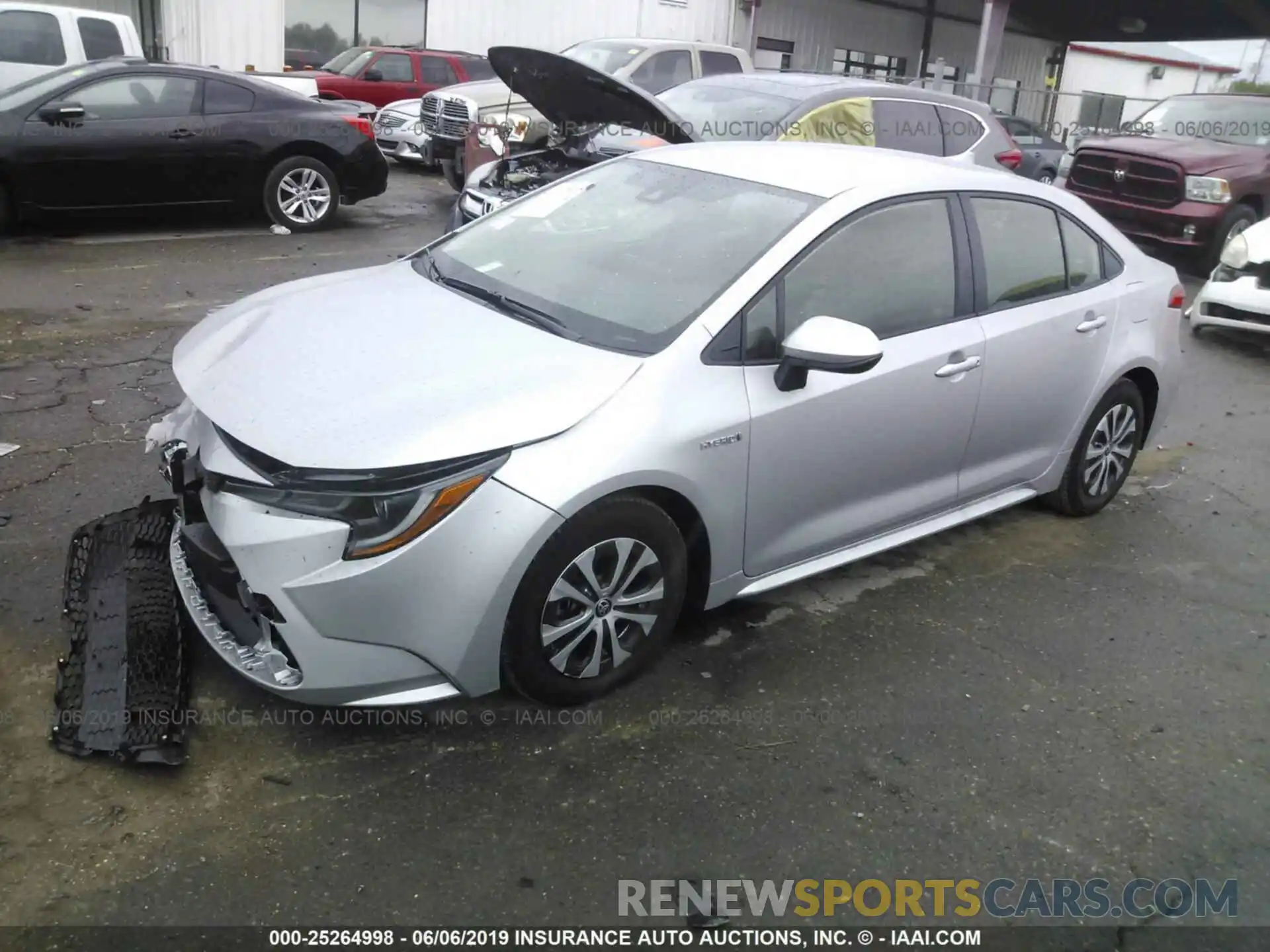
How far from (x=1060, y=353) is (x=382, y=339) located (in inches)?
108

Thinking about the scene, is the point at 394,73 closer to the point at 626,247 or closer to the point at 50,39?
the point at 50,39

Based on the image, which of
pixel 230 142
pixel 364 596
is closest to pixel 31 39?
pixel 230 142

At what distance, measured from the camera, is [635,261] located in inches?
147

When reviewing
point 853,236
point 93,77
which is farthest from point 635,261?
point 93,77

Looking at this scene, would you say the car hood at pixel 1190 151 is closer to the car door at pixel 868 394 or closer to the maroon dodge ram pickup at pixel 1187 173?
the maroon dodge ram pickup at pixel 1187 173

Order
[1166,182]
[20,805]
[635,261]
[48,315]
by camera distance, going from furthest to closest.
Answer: [1166,182] < [48,315] < [635,261] < [20,805]

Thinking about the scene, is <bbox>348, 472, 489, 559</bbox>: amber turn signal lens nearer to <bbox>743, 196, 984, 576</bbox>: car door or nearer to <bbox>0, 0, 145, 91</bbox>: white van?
<bbox>743, 196, 984, 576</bbox>: car door

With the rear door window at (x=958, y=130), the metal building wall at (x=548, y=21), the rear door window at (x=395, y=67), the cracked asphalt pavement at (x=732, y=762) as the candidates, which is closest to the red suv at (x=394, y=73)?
the rear door window at (x=395, y=67)

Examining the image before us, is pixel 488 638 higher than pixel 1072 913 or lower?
higher

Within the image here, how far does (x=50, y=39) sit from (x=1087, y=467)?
1125 centimetres

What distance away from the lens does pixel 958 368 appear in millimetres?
3949

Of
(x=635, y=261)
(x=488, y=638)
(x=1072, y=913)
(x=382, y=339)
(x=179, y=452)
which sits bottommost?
(x=1072, y=913)

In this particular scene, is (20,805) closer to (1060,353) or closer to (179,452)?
(179,452)

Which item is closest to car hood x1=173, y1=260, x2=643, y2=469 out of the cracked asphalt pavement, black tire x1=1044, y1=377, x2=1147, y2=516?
the cracked asphalt pavement
